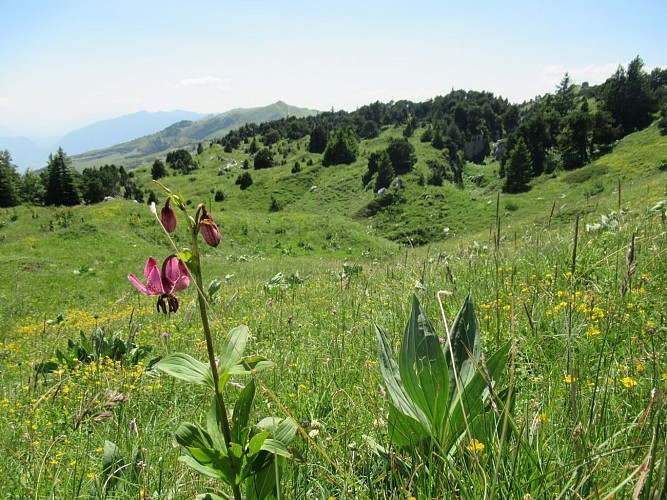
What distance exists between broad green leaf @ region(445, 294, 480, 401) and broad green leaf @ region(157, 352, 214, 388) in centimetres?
Result: 106

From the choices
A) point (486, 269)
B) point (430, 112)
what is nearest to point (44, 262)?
point (486, 269)

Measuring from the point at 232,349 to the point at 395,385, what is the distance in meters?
0.80

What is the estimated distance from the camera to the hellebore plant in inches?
60.5

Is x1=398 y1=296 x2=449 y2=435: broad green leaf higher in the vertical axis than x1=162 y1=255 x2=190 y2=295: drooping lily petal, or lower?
lower

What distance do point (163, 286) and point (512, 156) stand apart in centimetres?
5514

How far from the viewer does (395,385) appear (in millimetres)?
1958

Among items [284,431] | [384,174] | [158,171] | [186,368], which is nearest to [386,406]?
[284,431]

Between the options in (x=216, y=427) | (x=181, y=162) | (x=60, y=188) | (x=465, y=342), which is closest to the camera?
(x=216, y=427)

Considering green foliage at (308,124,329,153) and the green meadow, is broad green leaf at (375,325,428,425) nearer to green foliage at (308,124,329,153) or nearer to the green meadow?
the green meadow

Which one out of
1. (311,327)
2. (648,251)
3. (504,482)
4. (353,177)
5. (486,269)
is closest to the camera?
(504,482)

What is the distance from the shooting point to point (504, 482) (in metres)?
1.34

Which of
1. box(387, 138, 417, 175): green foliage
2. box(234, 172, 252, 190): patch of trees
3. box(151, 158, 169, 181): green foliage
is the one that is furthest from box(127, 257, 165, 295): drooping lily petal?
box(151, 158, 169, 181): green foliage

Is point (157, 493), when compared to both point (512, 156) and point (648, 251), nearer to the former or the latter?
point (648, 251)

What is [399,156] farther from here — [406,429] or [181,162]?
[406,429]
